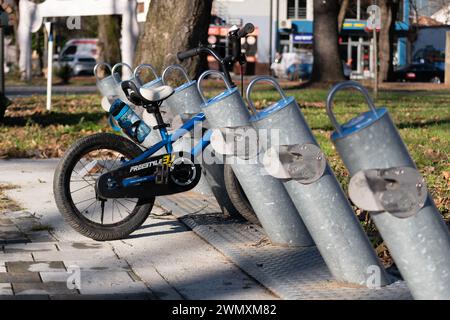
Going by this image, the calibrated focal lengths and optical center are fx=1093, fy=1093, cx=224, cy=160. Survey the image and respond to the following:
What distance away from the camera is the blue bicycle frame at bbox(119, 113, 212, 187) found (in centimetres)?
708

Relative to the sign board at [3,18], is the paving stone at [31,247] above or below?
below

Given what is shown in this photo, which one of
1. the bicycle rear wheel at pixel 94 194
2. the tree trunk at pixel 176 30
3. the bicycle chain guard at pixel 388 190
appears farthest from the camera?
the tree trunk at pixel 176 30

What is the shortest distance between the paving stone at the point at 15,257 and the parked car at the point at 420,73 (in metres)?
49.0

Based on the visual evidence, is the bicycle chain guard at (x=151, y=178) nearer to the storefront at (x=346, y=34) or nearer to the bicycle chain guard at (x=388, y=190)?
the bicycle chain guard at (x=388, y=190)

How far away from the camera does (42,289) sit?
5.69 meters

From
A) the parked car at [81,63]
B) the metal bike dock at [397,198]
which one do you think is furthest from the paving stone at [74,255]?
the parked car at [81,63]

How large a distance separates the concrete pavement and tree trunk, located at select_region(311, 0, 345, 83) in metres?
26.4

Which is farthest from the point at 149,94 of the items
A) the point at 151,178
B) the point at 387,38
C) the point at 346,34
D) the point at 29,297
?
the point at 346,34

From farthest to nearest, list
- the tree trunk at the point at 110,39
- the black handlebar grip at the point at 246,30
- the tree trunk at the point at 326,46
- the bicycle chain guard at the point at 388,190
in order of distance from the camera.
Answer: the tree trunk at the point at 110,39
the tree trunk at the point at 326,46
the black handlebar grip at the point at 246,30
the bicycle chain guard at the point at 388,190

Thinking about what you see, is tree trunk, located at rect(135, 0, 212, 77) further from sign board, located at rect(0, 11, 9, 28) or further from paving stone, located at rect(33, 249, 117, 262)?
paving stone, located at rect(33, 249, 117, 262)

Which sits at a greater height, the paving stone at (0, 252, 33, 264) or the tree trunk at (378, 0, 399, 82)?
the paving stone at (0, 252, 33, 264)

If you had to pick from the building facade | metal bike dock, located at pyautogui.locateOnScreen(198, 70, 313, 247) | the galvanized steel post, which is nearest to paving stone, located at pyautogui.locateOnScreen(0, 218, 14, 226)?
metal bike dock, located at pyautogui.locateOnScreen(198, 70, 313, 247)

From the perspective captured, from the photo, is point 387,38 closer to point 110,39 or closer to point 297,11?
point 110,39

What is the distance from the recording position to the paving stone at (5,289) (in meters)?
5.57
